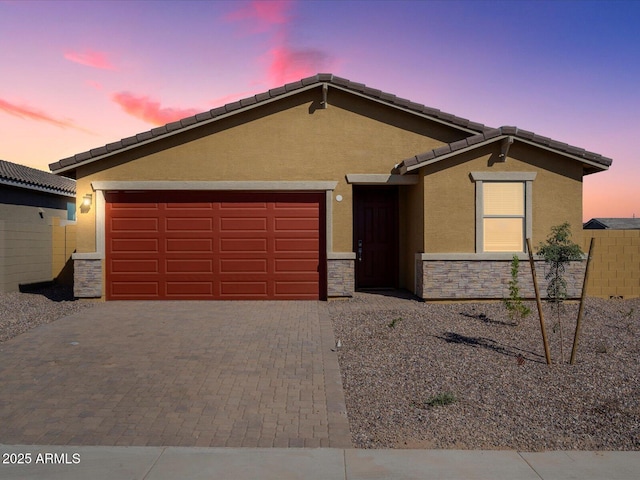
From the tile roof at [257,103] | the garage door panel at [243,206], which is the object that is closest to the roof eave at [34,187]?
the tile roof at [257,103]

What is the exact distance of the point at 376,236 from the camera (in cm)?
1453

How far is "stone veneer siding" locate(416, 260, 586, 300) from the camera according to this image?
12297 mm

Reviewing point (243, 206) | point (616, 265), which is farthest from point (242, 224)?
point (616, 265)

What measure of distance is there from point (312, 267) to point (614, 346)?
6.96 m

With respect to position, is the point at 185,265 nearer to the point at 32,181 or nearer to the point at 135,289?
the point at 135,289

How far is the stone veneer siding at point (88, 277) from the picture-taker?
1282cm

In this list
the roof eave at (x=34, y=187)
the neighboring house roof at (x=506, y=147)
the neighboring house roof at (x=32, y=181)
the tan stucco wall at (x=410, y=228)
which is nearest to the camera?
the neighboring house roof at (x=506, y=147)

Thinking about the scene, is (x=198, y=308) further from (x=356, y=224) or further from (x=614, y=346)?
(x=614, y=346)

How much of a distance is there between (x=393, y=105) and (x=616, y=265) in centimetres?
718

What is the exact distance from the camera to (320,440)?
4.85 m

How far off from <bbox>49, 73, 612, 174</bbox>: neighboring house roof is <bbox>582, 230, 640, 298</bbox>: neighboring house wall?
6.72 feet

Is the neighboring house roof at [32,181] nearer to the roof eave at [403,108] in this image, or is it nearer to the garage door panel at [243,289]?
the garage door panel at [243,289]

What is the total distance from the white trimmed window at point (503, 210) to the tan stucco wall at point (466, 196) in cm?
14

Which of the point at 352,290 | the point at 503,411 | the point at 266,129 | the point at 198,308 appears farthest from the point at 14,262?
the point at 503,411
